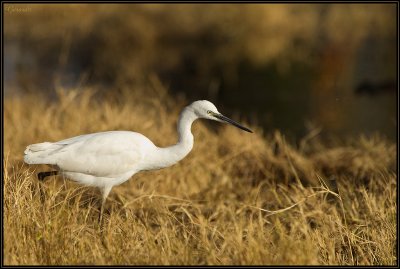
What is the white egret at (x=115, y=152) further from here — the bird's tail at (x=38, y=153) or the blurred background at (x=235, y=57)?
the blurred background at (x=235, y=57)

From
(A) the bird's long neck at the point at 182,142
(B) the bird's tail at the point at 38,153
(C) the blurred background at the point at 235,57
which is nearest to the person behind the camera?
(B) the bird's tail at the point at 38,153

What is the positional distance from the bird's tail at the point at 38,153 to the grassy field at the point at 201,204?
0.41 ft

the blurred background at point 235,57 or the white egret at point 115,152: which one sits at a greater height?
the blurred background at point 235,57

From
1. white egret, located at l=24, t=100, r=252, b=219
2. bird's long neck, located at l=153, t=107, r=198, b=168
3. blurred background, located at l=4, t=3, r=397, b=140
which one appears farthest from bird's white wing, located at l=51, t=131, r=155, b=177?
blurred background, located at l=4, t=3, r=397, b=140

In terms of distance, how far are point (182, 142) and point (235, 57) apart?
41.9 ft

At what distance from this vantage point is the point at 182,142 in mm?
5250

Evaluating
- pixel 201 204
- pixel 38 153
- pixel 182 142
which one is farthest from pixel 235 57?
pixel 38 153

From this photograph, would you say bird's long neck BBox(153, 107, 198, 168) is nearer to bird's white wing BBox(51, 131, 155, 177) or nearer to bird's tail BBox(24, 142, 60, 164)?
bird's white wing BBox(51, 131, 155, 177)

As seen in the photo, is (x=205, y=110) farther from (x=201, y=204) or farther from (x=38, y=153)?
(x=201, y=204)

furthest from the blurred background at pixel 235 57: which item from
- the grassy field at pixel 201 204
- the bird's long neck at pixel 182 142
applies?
the bird's long neck at pixel 182 142

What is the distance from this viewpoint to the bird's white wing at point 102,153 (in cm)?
520

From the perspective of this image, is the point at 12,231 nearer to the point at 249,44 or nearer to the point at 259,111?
the point at 259,111

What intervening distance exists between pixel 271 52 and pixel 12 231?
1467 cm

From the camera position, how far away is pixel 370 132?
11.3 m
